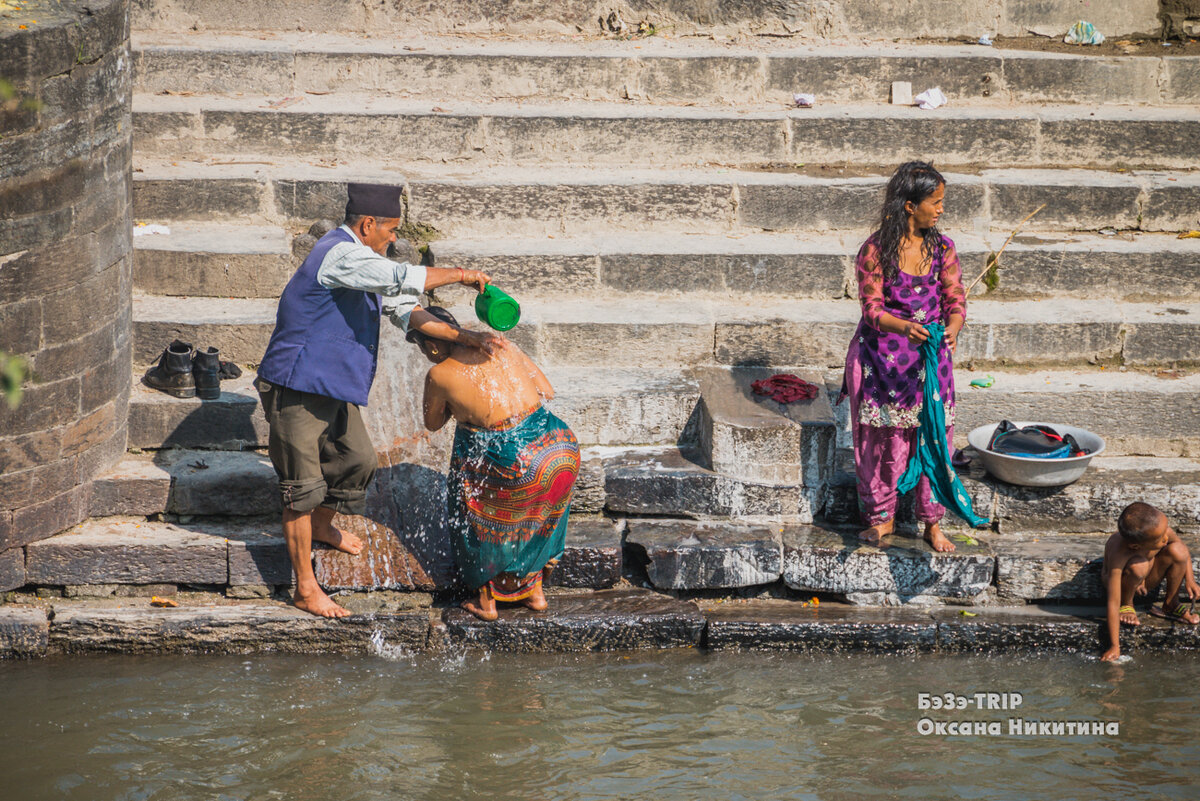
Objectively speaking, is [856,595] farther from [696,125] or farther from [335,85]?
[335,85]

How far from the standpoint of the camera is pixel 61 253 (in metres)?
5.92

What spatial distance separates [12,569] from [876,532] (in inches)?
174

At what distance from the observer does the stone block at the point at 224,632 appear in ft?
19.1

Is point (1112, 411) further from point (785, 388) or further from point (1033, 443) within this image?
point (785, 388)

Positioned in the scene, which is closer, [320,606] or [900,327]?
[900,327]

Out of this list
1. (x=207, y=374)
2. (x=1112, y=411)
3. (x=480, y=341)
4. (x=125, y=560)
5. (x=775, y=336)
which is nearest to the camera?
(x=480, y=341)

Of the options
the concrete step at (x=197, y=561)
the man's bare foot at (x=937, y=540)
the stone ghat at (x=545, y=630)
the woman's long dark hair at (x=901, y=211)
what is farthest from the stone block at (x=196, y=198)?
the man's bare foot at (x=937, y=540)

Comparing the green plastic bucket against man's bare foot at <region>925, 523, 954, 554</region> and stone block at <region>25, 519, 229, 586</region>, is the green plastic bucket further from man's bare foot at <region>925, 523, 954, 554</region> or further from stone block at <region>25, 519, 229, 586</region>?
man's bare foot at <region>925, 523, 954, 554</region>

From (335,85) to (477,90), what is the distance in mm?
1048

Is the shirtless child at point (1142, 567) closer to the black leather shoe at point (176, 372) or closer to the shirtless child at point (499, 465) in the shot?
the shirtless child at point (499, 465)

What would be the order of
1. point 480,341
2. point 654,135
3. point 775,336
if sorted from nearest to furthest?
point 480,341
point 775,336
point 654,135

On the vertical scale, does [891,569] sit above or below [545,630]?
above

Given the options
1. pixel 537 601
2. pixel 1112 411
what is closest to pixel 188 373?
pixel 537 601

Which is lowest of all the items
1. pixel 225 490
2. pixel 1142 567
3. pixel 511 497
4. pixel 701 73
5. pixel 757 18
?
pixel 1142 567
